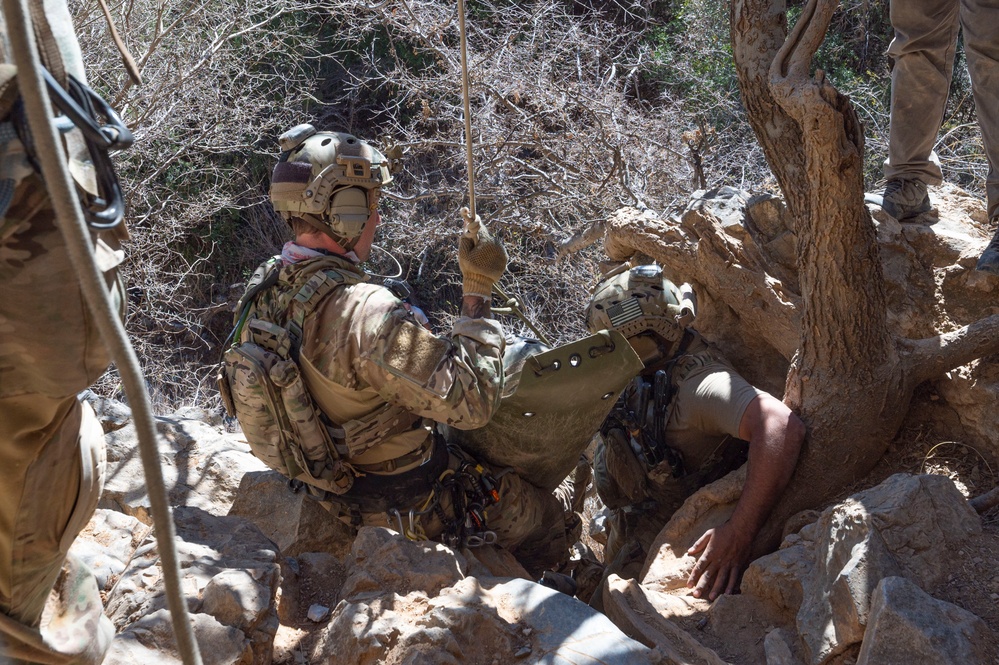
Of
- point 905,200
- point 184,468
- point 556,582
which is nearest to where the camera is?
point 556,582

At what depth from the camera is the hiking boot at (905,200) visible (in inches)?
184

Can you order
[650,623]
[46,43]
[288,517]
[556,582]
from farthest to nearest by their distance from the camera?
[288,517], [556,582], [650,623], [46,43]

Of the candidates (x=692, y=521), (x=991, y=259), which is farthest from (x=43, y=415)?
(x=991, y=259)

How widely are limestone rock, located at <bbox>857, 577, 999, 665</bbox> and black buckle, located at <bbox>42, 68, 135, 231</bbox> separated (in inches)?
86.3

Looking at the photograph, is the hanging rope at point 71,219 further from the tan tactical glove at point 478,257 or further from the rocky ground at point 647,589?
the tan tactical glove at point 478,257

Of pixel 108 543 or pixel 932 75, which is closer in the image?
pixel 108 543

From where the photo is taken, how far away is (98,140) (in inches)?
76.3

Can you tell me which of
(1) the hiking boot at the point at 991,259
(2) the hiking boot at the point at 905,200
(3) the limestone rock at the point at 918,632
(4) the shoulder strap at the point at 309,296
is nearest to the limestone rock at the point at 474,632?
(3) the limestone rock at the point at 918,632

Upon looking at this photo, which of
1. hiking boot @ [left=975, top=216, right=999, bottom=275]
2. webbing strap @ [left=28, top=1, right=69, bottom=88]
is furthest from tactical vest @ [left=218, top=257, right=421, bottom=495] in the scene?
hiking boot @ [left=975, top=216, right=999, bottom=275]

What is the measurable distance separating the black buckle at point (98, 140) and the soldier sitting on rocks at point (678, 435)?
281cm

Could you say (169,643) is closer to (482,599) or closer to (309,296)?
(482,599)

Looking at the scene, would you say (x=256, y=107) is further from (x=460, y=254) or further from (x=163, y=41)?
(x=460, y=254)

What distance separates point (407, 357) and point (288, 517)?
50.9 inches

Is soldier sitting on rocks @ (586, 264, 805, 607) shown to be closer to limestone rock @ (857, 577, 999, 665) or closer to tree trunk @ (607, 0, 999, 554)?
tree trunk @ (607, 0, 999, 554)
